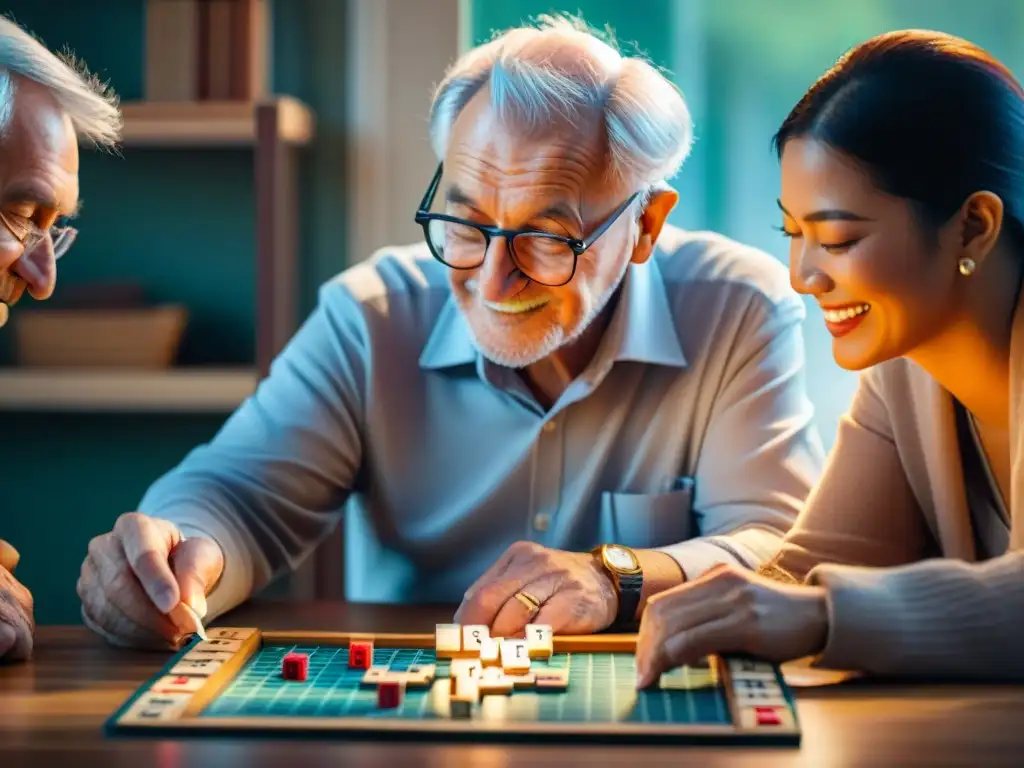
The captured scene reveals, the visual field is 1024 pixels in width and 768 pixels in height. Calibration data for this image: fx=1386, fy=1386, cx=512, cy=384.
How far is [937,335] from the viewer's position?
62.9 inches

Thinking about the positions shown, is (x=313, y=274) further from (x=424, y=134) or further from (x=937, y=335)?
(x=937, y=335)

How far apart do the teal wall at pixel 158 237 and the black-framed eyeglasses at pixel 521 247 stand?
146 cm

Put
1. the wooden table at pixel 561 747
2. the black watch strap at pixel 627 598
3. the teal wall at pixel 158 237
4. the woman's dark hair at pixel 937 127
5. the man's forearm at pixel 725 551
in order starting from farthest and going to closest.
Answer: the teal wall at pixel 158 237 < the man's forearm at pixel 725 551 < the black watch strap at pixel 627 598 < the woman's dark hair at pixel 937 127 < the wooden table at pixel 561 747

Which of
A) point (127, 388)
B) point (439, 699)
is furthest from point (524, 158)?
point (127, 388)

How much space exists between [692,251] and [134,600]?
114 cm

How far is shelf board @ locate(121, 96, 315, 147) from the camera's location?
3.15 meters

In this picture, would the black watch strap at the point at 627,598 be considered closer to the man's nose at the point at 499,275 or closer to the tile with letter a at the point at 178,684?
the man's nose at the point at 499,275

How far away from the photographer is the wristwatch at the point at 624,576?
1.76m

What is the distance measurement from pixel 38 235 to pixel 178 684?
0.63 metres

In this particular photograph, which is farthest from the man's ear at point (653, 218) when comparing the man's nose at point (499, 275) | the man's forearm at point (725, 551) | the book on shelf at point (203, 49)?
the book on shelf at point (203, 49)

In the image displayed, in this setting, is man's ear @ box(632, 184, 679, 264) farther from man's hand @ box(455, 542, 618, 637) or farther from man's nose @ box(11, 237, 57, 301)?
man's nose @ box(11, 237, 57, 301)

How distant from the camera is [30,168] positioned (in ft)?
5.39

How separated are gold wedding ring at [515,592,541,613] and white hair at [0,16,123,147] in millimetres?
792

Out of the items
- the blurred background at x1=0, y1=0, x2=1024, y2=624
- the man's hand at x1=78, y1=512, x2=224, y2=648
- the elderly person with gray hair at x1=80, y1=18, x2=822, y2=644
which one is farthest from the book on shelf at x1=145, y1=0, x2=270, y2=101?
the man's hand at x1=78, y1=512, x2=224, y2=648
